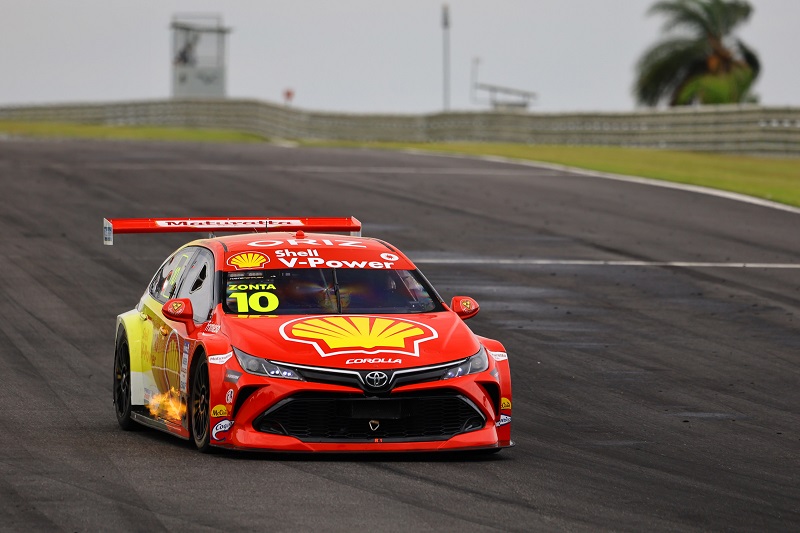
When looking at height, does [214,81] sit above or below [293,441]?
above

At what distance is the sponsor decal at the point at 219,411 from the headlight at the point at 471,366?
133 centimetres

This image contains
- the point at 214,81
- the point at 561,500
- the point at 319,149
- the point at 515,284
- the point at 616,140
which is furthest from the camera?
the point at 214,81

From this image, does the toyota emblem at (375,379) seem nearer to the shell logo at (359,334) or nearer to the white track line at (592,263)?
the shell logo at (359,334)

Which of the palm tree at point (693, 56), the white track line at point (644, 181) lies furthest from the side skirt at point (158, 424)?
the palm tree at point (693, 56)

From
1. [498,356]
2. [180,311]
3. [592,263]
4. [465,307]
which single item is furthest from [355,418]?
[592,263]

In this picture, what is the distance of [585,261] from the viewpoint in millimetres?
20875

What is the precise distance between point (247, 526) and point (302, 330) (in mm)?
2478

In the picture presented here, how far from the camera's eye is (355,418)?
9688 mm

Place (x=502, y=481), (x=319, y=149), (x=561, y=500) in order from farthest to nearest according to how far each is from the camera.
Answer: (x=319, y=149) < (x=502, y=481) < (x=561, y=500)

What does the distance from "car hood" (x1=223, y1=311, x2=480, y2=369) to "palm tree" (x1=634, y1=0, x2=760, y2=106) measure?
60971 mm

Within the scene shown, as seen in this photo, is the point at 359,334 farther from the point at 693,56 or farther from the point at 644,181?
the point at 693,56

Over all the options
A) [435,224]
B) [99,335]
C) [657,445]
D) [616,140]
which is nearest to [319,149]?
[616,140]

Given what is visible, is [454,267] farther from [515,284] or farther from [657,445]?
[657,445]

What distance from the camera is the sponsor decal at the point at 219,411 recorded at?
972cm
